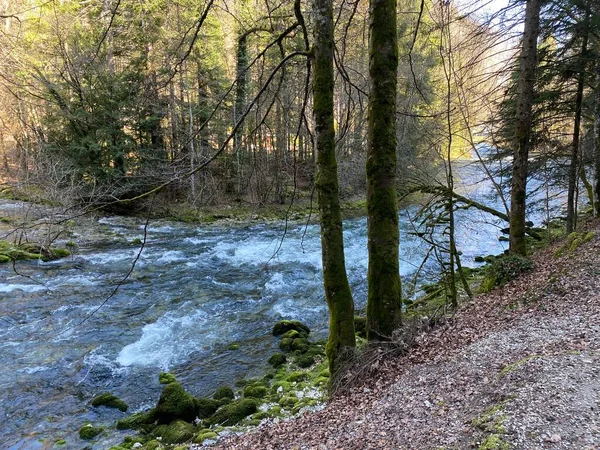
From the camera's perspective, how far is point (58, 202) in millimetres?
12812

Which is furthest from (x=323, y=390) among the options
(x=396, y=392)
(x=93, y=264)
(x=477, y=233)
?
(x=477, y=233)

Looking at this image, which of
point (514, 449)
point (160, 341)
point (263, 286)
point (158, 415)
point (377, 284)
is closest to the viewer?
point (514, 449)

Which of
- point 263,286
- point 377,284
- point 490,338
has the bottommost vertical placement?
point 263,286

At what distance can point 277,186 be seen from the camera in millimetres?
5207

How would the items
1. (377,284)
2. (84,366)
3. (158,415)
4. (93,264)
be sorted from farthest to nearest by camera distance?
(93,264) → (84,366) → (158,415) → (377,284)

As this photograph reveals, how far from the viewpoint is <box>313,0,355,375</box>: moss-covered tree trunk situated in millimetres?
4463

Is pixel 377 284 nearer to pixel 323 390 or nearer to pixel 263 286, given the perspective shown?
pixel 323 390

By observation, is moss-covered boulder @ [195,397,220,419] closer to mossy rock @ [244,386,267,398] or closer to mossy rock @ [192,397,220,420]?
mossy rock @ [192,397,220,420]

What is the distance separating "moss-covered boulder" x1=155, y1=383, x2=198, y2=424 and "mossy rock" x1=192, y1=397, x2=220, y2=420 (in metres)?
0.07

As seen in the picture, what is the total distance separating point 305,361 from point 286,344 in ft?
2.88

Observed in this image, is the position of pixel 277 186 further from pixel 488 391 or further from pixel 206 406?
pixel 206 406

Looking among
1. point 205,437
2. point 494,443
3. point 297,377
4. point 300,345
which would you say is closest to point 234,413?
point 205,437

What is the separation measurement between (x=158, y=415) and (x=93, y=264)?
9033 mm

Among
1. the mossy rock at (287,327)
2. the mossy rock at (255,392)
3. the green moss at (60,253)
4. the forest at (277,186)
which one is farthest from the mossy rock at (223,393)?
the green moss at (60,253)
